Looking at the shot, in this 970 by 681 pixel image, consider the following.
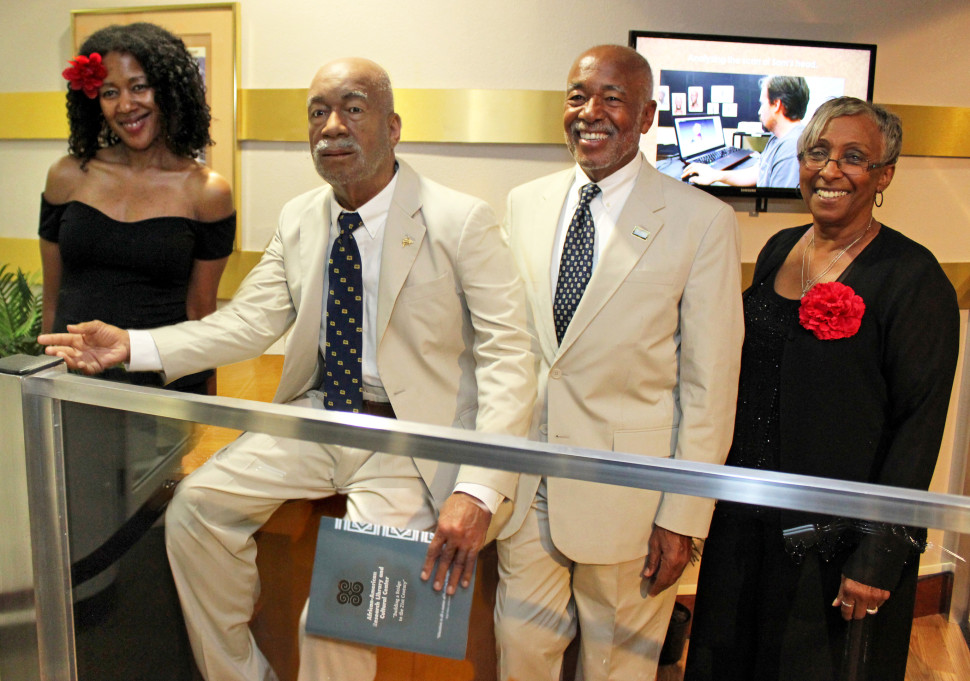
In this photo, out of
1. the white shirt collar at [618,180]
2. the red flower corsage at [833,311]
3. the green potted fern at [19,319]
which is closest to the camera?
the red flower corsage at [833,311]

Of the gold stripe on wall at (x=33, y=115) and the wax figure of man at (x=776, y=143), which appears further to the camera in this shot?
the gold stripe on wall at (x=33, y=115)

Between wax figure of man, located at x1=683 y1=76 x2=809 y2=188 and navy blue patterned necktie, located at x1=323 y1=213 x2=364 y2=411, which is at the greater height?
wax figure of man, located at x1=683 y1=76 x2=809 y2=188

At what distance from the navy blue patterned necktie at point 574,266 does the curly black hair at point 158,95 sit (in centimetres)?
137

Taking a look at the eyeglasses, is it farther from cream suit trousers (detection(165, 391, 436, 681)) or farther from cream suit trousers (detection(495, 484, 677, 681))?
cream suit trousers (detection(165, 391, 436, 681))

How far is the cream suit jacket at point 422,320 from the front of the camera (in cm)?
189

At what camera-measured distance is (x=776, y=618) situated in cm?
139

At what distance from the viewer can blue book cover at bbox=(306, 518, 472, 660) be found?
1331mm

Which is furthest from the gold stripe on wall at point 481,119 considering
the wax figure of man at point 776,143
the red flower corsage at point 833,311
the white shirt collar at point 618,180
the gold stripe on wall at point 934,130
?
the red flower corsage at point 833,311

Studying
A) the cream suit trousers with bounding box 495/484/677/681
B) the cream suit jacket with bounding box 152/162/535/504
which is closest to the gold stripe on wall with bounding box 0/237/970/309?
the cream suit jacket with bounding box 152/162/535/504

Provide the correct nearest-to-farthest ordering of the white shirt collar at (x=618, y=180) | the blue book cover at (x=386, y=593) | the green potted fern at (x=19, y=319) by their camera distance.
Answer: the blue book cover at (x=386, y=593) < the white shirt collar at (x=618, y=180) < the green potted fern at (x=19, y=319)

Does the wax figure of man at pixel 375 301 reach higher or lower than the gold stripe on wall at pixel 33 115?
lower

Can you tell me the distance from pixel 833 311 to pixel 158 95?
2.13m

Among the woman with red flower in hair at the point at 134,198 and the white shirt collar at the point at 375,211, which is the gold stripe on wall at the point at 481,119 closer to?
the woman with red flower in hair at the point at 134,198

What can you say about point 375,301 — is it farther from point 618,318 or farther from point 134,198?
point 134,198
